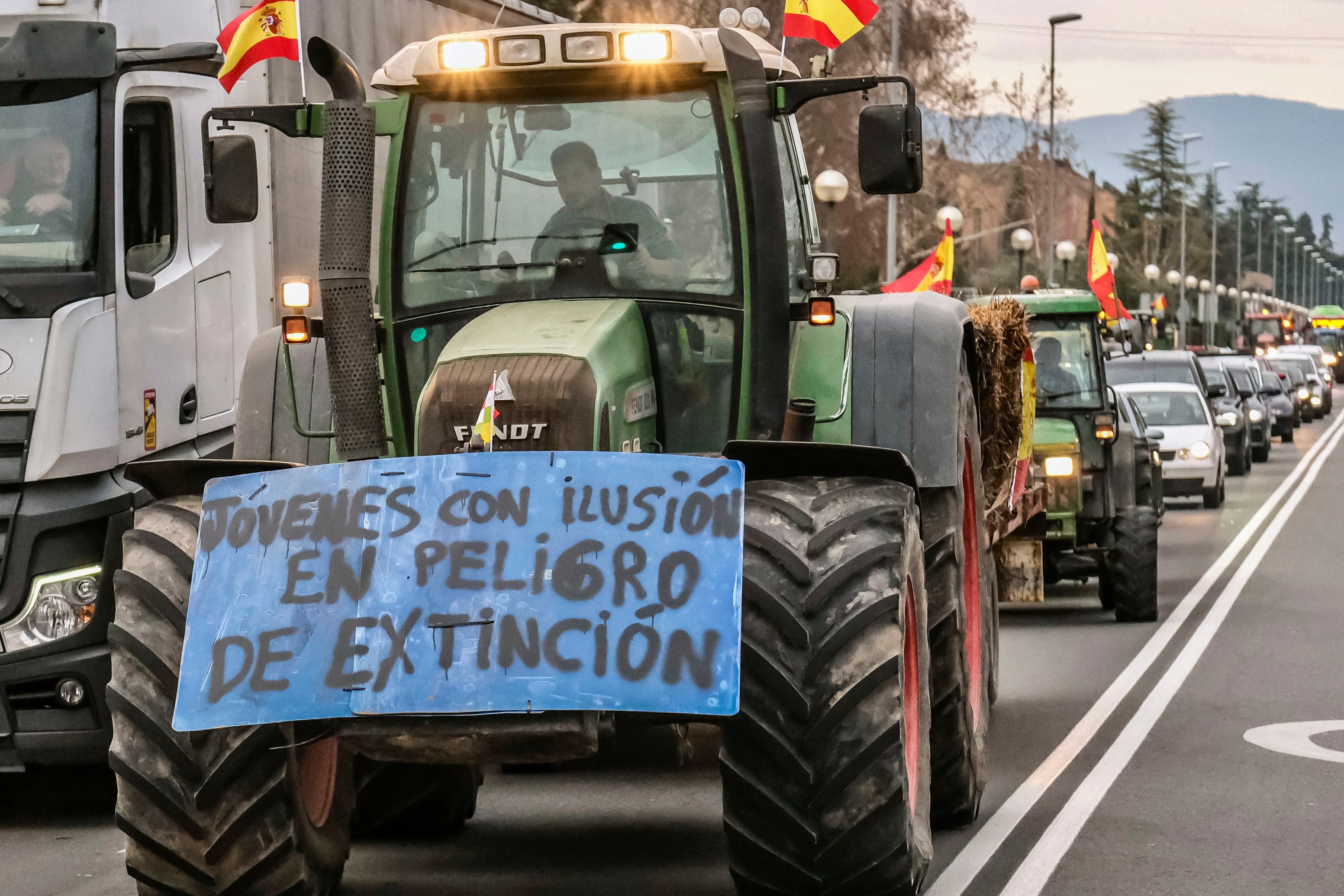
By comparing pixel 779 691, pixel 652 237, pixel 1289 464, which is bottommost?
pixel 1289 464

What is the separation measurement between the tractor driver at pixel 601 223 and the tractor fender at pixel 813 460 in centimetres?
118

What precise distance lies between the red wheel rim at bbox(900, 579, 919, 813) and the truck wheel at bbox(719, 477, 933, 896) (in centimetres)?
33

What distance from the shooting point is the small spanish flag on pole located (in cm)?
850

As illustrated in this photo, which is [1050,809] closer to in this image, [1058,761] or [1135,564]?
[1058,761]

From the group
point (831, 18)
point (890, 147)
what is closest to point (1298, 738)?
point (831, 18)

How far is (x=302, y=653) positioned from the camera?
18.2 ft

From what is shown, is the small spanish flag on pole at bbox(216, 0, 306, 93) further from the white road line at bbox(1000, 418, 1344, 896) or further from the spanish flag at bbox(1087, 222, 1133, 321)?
the spanish flag at bbox(1087, 222, 1133, 321)

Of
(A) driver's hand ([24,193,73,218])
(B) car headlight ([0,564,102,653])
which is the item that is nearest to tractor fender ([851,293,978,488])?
(B) car headlight ([0,564,102,653])

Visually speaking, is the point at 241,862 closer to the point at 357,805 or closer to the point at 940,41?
the point at 357,805

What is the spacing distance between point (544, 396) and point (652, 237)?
1063 mm

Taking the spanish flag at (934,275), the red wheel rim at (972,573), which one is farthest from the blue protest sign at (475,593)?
the spanish flag at (934,275)

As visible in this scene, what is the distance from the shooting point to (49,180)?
8.57 metres

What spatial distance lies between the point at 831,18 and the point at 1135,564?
6.57 m

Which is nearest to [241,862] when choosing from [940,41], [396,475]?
[396,475]
